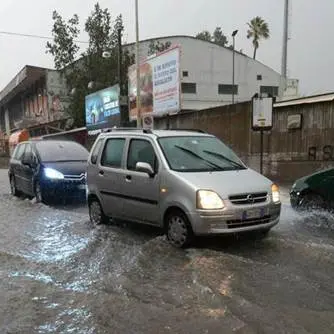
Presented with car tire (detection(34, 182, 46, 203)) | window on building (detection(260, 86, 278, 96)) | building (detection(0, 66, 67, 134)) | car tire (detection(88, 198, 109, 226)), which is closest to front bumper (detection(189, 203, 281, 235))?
car tire (detection(88, 198, 109, 226))

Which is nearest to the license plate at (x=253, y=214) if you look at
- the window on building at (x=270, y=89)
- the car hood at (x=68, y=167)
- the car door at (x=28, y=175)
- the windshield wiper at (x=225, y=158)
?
the windshield wiper at (x=225, y=158)

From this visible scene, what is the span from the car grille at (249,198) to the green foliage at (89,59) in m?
31.3

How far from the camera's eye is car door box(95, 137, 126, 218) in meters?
8.87

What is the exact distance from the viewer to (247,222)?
24.1 feet

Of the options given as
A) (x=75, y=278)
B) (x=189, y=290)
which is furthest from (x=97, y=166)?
(x=189, y=290)

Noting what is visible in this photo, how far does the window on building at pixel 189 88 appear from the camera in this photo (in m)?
42.5

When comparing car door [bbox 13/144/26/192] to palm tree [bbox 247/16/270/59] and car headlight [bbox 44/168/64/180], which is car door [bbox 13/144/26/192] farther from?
palm tree [bbox 247/16/270/59]

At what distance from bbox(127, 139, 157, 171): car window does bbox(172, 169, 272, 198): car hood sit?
713 mm

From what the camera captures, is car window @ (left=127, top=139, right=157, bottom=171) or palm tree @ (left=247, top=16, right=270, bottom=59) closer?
car window @ (left=127, top=139, right=157, bottom=171)

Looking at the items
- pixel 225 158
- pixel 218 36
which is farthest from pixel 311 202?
pixel 218 36

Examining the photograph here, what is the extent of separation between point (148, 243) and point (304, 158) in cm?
984

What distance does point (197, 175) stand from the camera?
7.53 m

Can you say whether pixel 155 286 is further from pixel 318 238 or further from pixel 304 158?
pixel 304 158

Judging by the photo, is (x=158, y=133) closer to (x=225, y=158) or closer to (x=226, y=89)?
(x=225, y=158)
